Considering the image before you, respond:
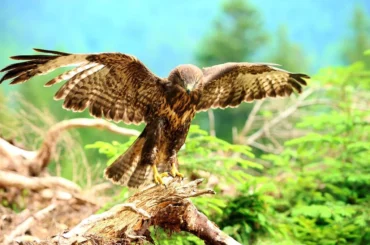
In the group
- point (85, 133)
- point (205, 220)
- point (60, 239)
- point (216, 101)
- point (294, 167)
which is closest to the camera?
point (60, 239)

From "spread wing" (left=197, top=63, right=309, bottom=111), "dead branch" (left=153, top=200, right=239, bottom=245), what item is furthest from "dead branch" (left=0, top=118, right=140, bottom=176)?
"dead branch" (left=153, top=200, right=239, bottom=245)

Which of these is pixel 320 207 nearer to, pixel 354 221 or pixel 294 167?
pixel 354 221

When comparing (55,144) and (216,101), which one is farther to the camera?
(55,144)

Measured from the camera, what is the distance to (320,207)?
5125 millimetres

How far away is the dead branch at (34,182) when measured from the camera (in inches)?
209

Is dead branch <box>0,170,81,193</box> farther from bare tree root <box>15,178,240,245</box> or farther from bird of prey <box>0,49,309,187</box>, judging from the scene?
bare tree root <box>15,178,240,245</box>

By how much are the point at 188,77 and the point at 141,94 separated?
48 centimetres

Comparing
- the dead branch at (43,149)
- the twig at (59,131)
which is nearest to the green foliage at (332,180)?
the twig at (59,131)

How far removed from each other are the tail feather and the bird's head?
2.32ft

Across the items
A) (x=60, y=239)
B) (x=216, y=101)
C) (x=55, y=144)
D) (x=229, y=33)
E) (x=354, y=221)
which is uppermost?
(x=229, y=33)

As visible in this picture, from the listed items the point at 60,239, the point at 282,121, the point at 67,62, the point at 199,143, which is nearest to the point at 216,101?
the point at 199,143

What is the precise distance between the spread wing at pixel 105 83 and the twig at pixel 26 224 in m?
1.69

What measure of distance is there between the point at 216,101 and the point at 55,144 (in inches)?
88.7

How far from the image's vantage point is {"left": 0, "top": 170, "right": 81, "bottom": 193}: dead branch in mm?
5297
